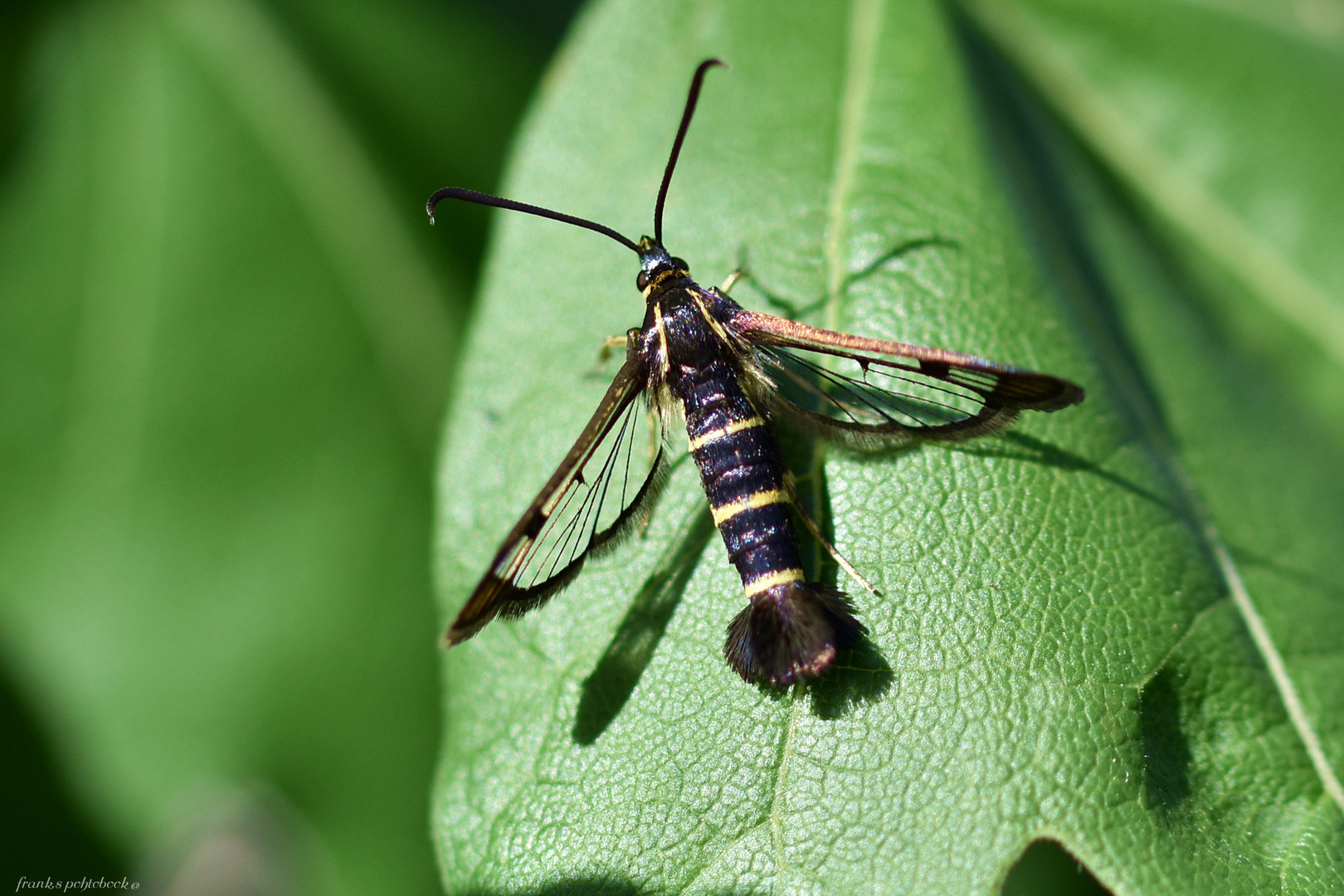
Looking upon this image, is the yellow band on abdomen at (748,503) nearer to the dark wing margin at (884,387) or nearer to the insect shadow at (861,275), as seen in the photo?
the dark wing margin at (884,387)

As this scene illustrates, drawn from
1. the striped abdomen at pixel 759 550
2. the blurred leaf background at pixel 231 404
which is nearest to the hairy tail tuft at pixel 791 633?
the striped abdomen at pixel 759 550

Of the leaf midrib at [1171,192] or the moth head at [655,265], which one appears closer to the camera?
the moth head at [655,265]

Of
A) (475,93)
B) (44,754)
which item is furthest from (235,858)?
(475,93)

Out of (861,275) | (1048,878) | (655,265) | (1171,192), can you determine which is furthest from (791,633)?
(1171,192)

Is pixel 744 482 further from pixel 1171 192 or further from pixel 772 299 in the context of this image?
pixel 1171 192

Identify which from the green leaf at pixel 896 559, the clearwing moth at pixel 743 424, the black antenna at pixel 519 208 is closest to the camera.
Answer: the green leaf at pixel 896 559

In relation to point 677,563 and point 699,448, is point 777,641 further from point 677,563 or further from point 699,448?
point 699,448

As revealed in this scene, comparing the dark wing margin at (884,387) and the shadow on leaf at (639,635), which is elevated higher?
the dark wing margin at (884,387)
